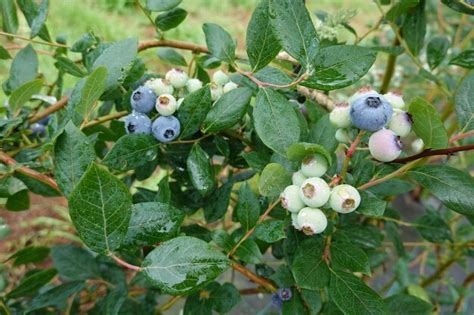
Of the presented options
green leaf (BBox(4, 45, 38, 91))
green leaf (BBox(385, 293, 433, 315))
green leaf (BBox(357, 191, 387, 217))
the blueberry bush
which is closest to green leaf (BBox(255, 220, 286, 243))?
the blueberry bush

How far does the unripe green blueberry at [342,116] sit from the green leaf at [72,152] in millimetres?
294

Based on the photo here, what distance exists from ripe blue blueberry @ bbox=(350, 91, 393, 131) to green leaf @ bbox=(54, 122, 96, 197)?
1.02 feet

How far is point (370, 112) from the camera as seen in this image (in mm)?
576

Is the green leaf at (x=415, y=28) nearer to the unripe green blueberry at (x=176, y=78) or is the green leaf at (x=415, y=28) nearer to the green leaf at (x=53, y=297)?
the unripe green blueberry at (x=176, y=78)

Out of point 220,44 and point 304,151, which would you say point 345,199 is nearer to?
point 304,151

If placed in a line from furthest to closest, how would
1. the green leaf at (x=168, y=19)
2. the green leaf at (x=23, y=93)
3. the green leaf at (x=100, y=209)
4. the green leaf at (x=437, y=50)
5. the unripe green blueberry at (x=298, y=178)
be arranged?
the green leaf at (x=437, y=50) < the green leaf at (x=168, y=19) < the green leaf at (x=23, y=93) < the unripe green blueberry at (x=298, y=178) < the green leaf at (x=100, y=209)

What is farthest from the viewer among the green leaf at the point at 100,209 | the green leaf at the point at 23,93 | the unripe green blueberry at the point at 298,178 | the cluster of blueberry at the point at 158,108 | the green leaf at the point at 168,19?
the green leaf at the point at 168,19

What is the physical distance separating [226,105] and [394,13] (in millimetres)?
400

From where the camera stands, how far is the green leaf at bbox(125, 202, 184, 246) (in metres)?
0.63

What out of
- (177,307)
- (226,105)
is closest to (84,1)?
(177,307)

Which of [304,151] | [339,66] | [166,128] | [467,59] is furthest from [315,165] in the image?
[467,59]

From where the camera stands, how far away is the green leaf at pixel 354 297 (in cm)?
69

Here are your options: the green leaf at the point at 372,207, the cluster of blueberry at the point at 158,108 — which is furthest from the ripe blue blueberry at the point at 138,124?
the green leaf at the point at 372,207

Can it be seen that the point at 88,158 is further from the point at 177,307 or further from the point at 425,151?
the point at 177,307
